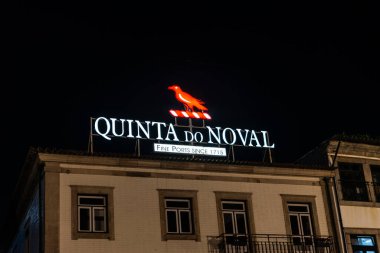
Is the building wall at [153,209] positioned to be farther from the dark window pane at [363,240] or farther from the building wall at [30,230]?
the building wall at [30,230]

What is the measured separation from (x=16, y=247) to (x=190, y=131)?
1195cm

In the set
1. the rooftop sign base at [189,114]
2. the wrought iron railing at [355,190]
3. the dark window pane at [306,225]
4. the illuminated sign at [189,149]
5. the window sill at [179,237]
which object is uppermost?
the rooftop sign base at [189,114]

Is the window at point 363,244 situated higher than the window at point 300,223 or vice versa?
the window at point 300,223

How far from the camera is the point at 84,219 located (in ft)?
90.5

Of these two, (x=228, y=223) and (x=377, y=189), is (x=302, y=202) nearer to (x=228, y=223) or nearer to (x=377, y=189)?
(x=228, y=223)

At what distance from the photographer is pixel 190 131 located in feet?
107

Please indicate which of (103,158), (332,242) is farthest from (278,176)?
(103,158)

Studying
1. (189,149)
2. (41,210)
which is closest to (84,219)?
(41,210)

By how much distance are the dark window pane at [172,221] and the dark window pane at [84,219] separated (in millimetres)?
3765

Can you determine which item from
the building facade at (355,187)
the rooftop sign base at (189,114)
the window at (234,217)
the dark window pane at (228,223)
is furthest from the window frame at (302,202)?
the rooftop sign base at (189,114)

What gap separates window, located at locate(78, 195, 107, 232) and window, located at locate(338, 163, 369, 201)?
43.9 feet

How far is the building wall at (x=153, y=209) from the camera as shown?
27.3 metres

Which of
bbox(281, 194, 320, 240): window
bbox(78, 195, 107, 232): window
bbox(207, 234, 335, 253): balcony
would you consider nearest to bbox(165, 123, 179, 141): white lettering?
bbox(78, 195, 107, 232): window

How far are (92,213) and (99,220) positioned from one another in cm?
44
